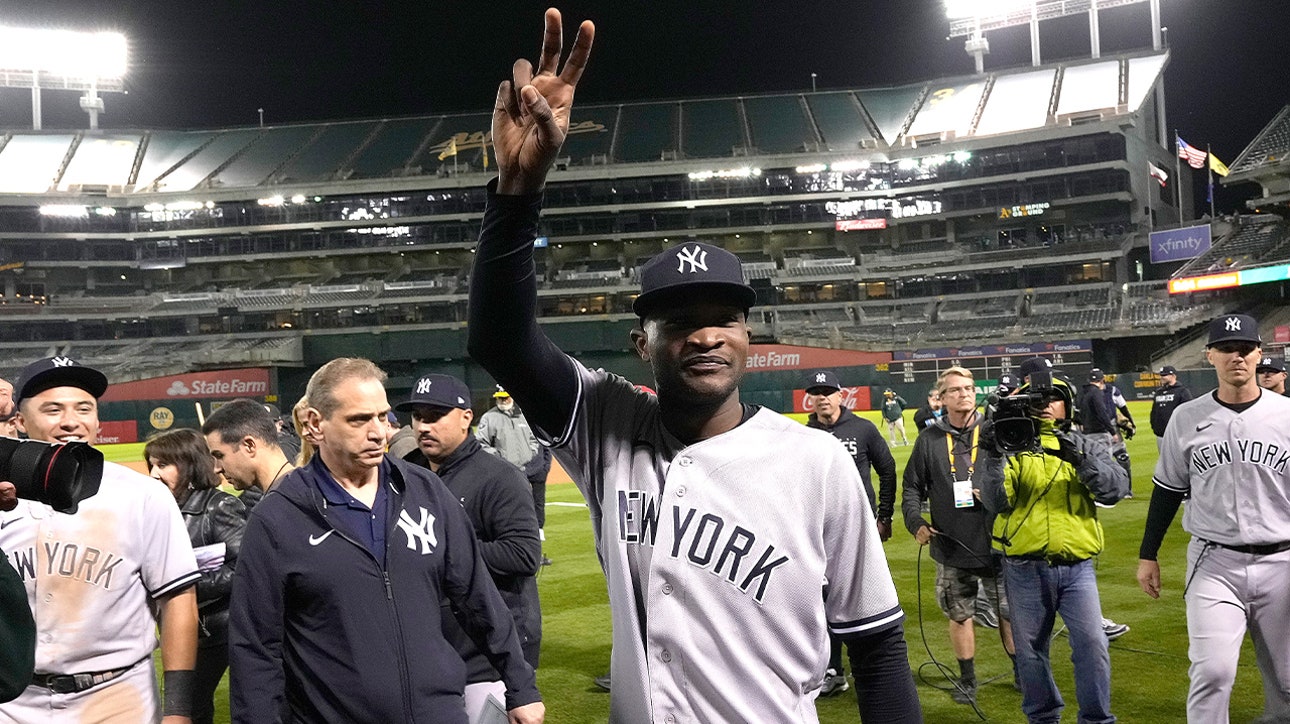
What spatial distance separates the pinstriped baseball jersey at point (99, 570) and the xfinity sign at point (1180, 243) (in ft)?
209

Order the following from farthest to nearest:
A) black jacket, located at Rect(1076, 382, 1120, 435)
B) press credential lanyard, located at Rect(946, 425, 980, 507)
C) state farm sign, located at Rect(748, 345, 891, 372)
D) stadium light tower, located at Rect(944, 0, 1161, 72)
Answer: stadium light tower, located at Rect(944, 0, 1161, 72), state farm sign, located at Rect(748, 345, 891, 372), black jacket, located at Rect(1076, 382, 1120, 435), press credential lanyard, located at Rect(946, 425, 980, 507)

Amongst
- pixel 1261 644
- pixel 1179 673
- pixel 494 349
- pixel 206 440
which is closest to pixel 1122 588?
pixel 1179 673

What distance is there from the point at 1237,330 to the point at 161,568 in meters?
5.68

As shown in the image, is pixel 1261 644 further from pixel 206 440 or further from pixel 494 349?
pixel 206 440

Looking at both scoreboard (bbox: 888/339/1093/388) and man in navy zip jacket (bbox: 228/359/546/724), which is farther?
scoreboard (bbox: 888/339/1093/388)

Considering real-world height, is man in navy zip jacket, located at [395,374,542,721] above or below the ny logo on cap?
below

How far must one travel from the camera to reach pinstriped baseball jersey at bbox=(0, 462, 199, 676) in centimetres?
378

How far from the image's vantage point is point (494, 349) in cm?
219

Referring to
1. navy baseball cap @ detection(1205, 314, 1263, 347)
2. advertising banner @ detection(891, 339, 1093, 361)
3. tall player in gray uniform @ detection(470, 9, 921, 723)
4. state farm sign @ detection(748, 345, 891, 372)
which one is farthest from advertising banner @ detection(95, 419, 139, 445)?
tall player in gray uniform @ detection(470, 9, 921, 723)

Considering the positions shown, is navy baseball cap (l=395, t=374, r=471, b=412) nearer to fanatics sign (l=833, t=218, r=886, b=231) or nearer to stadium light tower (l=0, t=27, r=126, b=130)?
fanatics sign (l=833, t=218, r=886, b=231)

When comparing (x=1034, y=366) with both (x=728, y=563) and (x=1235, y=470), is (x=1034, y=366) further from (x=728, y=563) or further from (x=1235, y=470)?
(x=728, y=563)

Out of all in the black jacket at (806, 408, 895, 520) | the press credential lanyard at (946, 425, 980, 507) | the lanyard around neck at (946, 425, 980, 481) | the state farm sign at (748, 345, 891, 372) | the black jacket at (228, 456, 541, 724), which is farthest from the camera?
the state farm sign at (748, 345, 891, 372)

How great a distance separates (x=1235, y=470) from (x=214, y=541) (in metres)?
5.56

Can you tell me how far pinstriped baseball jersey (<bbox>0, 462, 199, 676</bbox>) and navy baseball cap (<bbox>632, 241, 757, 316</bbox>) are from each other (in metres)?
2.69
